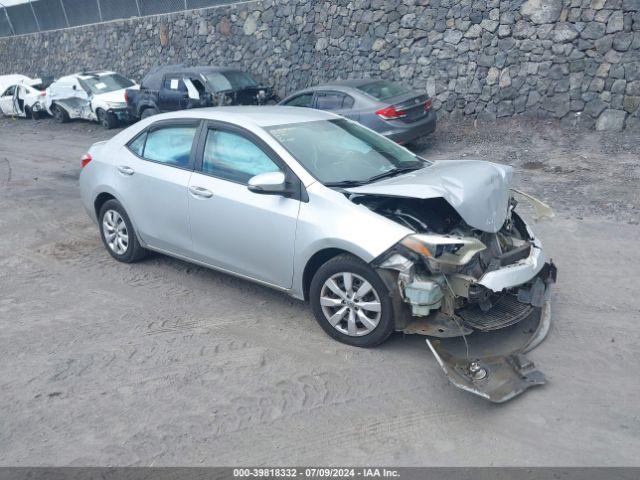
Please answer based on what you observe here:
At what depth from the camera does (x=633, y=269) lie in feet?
20.1

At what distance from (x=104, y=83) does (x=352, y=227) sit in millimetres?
16669

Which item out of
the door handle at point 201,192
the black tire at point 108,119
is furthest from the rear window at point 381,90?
the black tire at point 108,119

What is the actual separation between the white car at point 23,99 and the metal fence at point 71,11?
383 cm

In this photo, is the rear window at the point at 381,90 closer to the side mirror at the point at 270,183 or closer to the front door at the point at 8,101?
the side mirror at the point at 270,183

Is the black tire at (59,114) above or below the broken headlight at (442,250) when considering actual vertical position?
below

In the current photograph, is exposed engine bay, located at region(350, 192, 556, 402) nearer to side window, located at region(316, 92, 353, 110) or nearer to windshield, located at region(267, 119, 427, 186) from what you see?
windshield, located at region(267, 119, 427, 186)

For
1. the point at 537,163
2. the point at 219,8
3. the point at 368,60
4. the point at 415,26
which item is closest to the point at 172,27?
the point at 219,8

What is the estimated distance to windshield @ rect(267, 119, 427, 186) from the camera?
5.14m

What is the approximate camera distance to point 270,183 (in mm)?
4852

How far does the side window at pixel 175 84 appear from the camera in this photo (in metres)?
15.6

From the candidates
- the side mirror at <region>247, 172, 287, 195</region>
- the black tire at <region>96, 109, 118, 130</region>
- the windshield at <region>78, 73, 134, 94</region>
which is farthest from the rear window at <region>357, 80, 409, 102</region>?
the windshield at <region>78, 73, 134, 94</region>

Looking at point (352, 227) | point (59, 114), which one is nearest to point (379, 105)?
point (352, 227)

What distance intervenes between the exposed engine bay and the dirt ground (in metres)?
0.19

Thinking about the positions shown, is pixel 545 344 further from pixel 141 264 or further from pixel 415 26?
pixel 415 26
